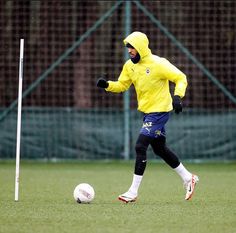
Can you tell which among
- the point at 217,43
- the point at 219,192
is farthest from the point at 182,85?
the point at 217,43

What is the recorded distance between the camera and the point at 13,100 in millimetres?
16344

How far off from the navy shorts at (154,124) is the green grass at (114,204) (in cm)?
73

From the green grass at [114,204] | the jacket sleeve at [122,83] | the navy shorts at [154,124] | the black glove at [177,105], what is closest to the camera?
the green grass at [114,204]

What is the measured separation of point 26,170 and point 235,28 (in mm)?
5346

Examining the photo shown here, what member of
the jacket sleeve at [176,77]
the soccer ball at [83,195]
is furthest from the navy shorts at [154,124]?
the soccer ball at [83,195]

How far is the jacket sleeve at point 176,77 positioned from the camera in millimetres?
8984

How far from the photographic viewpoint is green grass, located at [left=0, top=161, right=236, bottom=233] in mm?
6828

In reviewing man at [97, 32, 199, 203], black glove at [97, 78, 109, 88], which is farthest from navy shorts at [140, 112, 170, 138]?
black glove at [97, 78, 109, 88]

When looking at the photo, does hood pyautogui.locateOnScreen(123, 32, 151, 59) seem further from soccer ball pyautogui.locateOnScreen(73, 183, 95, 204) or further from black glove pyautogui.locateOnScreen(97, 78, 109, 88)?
soccer ball pyautogui.locateOnScreen(73, 183, 95, 204)

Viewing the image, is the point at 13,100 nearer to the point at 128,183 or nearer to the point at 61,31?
the point at 61,31

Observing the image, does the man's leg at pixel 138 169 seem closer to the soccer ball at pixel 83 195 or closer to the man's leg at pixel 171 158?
the man's leg at pixel 171 158

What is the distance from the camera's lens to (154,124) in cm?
920

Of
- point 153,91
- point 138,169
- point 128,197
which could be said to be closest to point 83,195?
point 128,197

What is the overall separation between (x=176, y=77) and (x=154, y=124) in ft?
1.86
